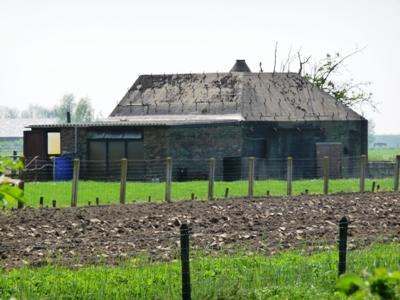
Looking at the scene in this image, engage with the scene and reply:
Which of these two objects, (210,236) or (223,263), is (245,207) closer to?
(210,236)

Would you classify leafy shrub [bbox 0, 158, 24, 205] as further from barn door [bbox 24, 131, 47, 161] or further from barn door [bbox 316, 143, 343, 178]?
barn door [bbox 316, 143, 343, 178]

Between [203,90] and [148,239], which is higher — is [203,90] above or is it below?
above

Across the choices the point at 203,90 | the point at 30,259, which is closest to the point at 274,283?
the point at 30,259

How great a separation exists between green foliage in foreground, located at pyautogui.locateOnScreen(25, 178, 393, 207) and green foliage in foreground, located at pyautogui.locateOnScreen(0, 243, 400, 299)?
1505 centimetres

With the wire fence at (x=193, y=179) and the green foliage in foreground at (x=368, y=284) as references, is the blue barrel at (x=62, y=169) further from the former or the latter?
the green foliage in foreground at (x=368, y=284)

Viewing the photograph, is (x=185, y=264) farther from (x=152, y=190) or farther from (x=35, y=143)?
(x=35, y=143)

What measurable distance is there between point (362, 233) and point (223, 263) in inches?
223

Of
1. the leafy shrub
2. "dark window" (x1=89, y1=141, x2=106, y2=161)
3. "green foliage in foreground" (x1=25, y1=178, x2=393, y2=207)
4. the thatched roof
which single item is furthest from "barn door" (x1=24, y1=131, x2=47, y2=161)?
the leafy shrub

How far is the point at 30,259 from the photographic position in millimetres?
17125

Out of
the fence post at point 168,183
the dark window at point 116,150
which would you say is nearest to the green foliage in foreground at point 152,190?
the fence post at point 168,183

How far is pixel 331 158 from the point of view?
55.3m

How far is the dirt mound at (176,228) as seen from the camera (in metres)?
18.3

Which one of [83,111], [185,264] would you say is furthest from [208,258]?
[83,111]

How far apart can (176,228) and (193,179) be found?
27861mm
